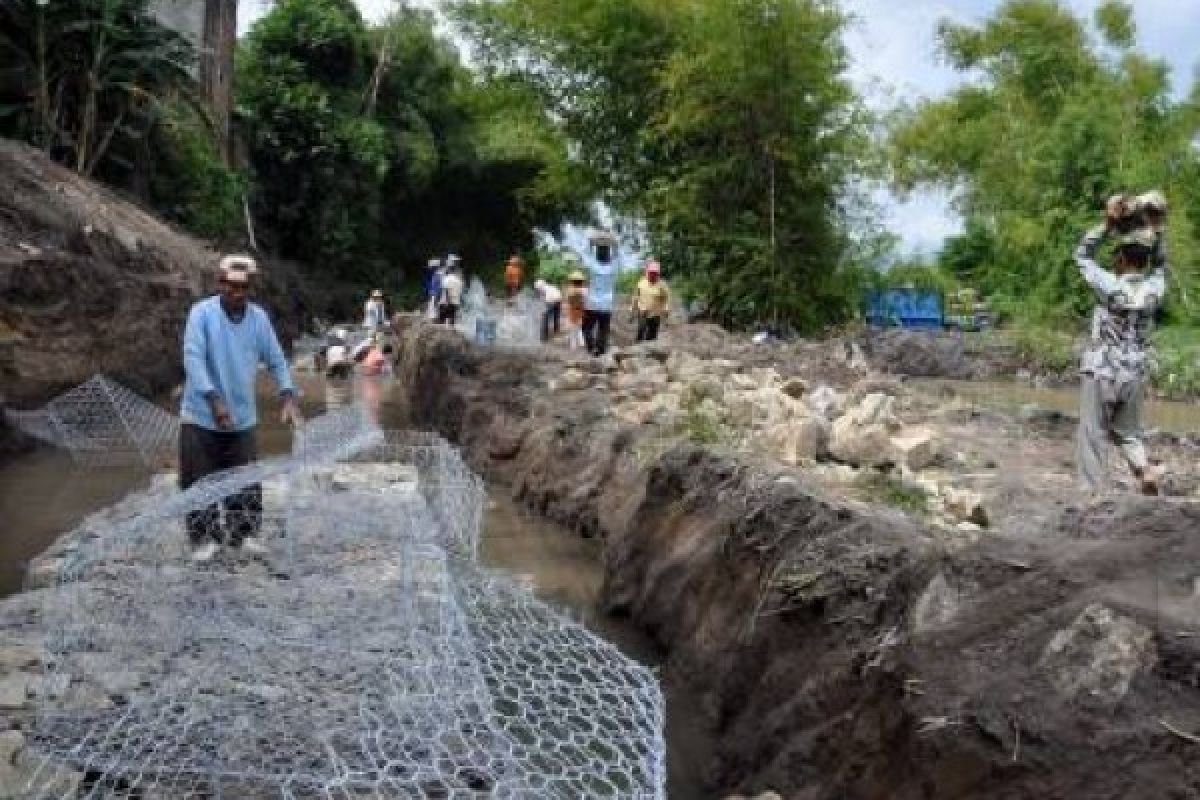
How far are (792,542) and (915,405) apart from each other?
636cm

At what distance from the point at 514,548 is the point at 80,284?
6962 millimetres

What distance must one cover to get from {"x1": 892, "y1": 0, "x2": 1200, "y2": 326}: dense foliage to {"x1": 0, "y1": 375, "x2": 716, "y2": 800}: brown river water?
60.1 ft

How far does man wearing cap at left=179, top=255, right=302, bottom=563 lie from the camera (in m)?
6.45

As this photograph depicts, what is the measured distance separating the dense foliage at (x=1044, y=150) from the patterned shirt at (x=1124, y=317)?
770 inches

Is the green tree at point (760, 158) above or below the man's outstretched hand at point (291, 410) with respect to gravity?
above

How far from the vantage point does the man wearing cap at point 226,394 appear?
6.45m

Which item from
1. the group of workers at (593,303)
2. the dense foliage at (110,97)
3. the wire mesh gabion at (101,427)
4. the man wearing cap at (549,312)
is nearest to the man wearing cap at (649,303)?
the group of workers at (593,303)

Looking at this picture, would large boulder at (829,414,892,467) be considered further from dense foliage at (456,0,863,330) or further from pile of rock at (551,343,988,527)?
dense foliage at (456,0,863,330)

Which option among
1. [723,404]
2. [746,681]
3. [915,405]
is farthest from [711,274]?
[746,681]

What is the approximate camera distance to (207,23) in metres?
24.2

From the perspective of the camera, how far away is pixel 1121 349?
6.61 m

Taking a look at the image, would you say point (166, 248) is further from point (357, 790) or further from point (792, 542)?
point (357, 790)

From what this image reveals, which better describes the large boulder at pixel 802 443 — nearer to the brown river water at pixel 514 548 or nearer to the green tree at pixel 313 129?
the brown river water at pixel 514 548

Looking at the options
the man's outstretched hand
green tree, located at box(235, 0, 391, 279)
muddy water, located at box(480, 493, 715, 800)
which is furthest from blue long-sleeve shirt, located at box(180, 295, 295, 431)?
green tree, located at box(235, 0, 391, 279)
